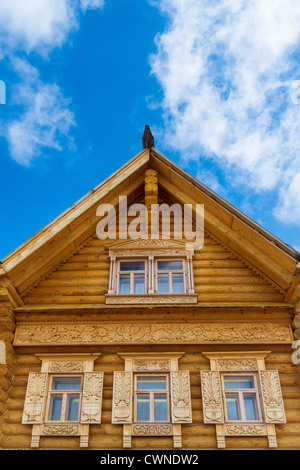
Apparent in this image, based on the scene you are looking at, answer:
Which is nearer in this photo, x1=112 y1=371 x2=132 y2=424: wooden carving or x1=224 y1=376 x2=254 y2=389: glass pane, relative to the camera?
x1=112 y1=371 x2=132 y2=424: wooden carving

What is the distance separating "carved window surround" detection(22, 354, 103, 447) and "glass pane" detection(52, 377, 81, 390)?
103 mm

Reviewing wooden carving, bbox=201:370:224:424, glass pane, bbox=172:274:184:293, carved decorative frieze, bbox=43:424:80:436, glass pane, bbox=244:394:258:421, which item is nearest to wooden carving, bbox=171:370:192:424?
wooden carving, bbox=201:370:224:424

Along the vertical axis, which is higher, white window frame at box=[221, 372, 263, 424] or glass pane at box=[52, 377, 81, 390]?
glass pane at box=[52, 377, 81, 390]

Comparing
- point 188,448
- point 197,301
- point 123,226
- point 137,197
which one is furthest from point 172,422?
point 137,197

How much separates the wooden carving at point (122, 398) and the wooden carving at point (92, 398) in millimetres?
306

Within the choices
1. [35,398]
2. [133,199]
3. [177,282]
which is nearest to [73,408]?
[35,398]

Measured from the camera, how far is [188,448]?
332 inches

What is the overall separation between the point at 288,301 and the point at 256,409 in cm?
248

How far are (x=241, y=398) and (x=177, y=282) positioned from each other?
10.1 ft

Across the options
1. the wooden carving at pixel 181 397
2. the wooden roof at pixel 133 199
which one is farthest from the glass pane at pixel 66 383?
the wooden roof at pixel 133 199

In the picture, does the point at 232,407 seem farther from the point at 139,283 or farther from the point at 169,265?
the point at 169,265

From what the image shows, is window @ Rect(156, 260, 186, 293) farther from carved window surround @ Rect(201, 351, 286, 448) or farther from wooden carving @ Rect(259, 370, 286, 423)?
wooden carving @ Rect(259, 370, 286, 423)

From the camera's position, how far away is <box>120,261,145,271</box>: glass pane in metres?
11.2

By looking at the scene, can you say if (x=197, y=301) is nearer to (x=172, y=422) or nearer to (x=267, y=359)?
(x=267, y=359)
